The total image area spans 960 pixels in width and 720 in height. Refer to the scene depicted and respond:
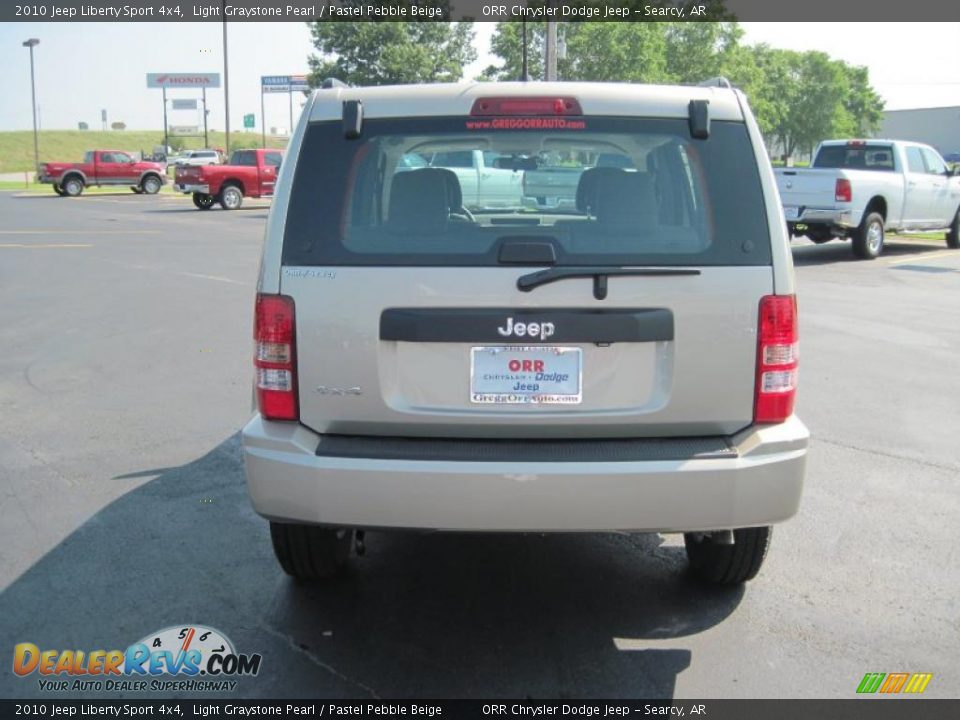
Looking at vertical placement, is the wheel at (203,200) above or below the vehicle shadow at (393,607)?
above

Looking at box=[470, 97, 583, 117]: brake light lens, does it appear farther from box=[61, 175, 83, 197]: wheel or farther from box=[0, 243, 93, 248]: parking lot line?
box=[61, 175, 83, 197]: wheel

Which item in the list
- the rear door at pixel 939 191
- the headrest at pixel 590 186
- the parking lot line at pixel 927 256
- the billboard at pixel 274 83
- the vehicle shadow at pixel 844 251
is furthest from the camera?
the billboard at pixel 274 83

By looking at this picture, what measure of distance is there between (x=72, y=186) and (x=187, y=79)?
6648cm

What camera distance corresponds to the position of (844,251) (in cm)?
1888

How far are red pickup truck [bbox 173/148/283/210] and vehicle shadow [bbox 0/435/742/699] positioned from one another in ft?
95.4

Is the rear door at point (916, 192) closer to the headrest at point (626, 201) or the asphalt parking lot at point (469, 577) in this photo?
the asphalt parking lot at point (469, 577)

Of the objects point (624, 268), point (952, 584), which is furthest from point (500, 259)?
point (952, 584)

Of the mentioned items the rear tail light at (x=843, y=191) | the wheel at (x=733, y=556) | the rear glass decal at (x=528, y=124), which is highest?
the rear glass decal at (x=528, y=124)

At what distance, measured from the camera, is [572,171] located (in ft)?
13.5

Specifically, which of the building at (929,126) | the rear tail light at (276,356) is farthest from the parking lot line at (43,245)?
the building at (929,126)

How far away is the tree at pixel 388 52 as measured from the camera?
59281 millimetres

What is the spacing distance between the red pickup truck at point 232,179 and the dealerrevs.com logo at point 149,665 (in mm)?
30228

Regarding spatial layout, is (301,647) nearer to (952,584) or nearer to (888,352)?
(952,584)

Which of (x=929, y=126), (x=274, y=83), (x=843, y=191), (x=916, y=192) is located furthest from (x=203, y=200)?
(x=929, y=126)
